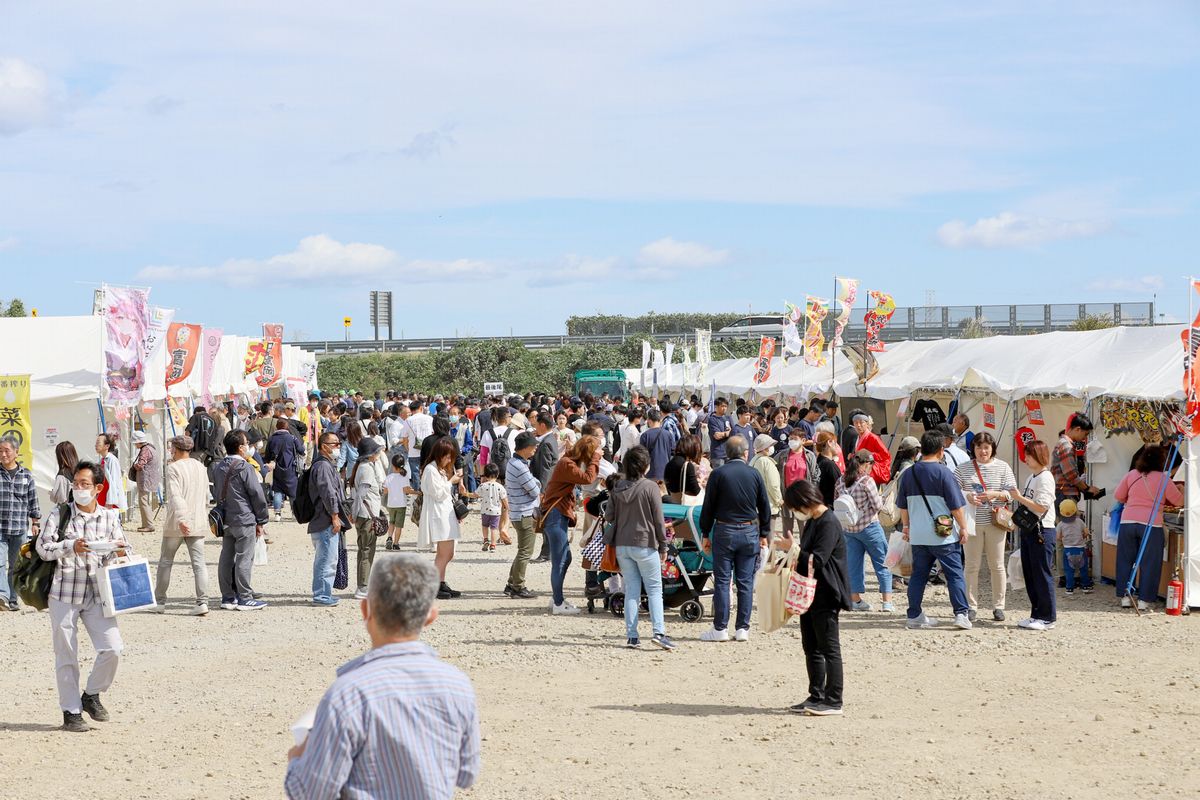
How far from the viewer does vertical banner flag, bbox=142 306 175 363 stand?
17953mm

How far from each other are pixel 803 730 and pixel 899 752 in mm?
673

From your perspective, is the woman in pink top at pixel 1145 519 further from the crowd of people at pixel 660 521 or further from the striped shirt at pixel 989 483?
the striped shirt at pixel 989 483

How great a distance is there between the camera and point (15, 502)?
37.2ft

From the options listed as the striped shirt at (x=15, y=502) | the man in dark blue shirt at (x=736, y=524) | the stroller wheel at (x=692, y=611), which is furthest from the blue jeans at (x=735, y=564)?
the striped shirt at (x=15, y=502)

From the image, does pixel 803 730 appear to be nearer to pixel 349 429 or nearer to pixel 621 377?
pixel 349 429

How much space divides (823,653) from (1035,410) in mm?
8975

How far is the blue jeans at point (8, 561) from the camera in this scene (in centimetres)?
1156

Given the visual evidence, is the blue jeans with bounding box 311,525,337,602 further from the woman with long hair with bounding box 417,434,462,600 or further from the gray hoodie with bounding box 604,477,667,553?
the gray hoodie with bounding box 604,477,667,553

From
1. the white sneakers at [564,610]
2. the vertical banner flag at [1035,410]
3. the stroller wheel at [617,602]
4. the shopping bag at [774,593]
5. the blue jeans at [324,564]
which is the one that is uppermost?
the vertical banner flag at [1035,410]

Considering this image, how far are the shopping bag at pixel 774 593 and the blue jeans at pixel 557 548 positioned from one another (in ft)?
11.3

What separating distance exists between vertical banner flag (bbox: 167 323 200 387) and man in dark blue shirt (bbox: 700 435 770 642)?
41.7 feet

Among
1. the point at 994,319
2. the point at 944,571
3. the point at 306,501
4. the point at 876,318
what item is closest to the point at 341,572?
the point at 306,501

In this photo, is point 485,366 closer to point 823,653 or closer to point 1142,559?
point 1142,559

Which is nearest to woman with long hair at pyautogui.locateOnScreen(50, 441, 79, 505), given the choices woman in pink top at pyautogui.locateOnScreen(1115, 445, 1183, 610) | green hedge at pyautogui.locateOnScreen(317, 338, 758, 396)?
woman in pink top at pyautogui.locateOnScreen(1115, 445, 1183, 610)
